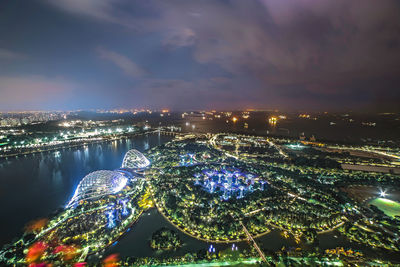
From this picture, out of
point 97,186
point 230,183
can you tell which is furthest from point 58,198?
point 230,183

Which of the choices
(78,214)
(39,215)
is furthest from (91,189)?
(39,215)

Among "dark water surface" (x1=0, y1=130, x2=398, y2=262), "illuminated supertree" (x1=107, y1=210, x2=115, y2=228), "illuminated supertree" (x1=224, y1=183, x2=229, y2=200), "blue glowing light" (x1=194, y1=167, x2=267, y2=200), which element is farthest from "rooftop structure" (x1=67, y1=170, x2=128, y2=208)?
"illuminated supertree" (x1=224, y1=183, x2=229, y2=200)

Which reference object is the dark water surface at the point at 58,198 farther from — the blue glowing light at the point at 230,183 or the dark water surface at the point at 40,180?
the blue glowing light at the point at 230,183

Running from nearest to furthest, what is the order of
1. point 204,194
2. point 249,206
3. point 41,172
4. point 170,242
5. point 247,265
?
point 247,265 < point 170,242 < point 249,206 < point 204,194 < point 41,172

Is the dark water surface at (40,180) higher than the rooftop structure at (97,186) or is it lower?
lower

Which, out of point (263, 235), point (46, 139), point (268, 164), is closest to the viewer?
point (263, 235)

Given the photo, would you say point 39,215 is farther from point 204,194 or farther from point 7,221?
point 204,194

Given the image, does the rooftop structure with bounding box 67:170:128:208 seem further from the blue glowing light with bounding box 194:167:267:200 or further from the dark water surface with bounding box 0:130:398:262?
the blue glowing light with bounding box 194:167:267:200

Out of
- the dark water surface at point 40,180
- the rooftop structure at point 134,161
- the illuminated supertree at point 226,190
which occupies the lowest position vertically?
the illuminated supertree at point 226,190

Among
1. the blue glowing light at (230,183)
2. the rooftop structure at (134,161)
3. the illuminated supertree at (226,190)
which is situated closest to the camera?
the illuminated supertree at (226,190)

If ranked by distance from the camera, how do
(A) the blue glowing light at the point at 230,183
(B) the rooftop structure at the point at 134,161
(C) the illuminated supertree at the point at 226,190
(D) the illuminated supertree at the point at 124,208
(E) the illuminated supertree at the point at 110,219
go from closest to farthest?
(E) the illuminated supertree at the point at 110,219
(D) the illuminated supertree at the point at 124,208
(C) the illuminated supertree at the point at 226,190
(A) the blue glowing light at the point at 230,183
(B) the rooftop structure at the point at 134,161

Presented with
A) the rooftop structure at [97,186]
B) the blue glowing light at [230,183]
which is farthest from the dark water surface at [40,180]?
the blue glowing light at [230,183]
